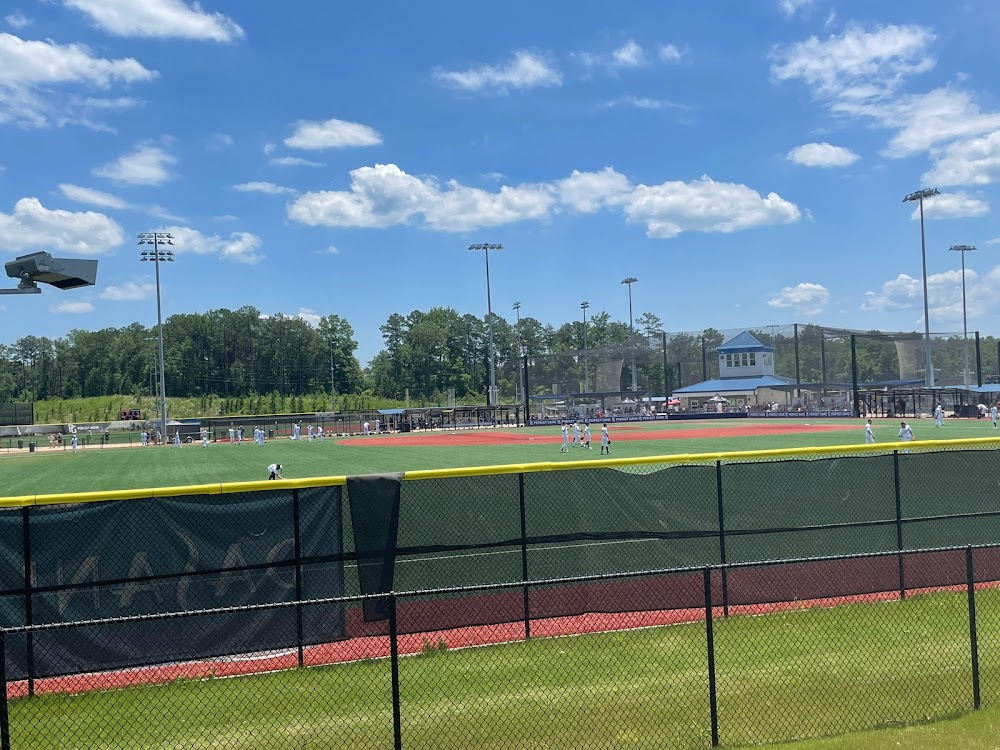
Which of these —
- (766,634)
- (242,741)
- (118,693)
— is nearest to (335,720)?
(242,741)

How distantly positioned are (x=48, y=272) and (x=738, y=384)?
89.1 m

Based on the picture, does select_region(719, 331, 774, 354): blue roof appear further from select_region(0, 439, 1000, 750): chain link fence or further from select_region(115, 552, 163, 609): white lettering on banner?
select_region(115, 552, 163, 609): white lettering on banner

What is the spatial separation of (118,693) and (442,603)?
3544 millimetres

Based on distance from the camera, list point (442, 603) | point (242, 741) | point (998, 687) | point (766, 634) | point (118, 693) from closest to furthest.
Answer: point (242, 741) < point (998, 687) < point (118, 693) < point (766, 634) < point (442, 603)

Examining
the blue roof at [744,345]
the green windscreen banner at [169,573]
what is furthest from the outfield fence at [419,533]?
the blue roof at [744,345]

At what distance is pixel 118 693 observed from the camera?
8.22m

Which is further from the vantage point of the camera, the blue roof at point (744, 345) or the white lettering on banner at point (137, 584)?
the blue roof at point (744, 345)

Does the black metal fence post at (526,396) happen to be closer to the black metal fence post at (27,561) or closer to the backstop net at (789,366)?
the backstop net at (789,366)

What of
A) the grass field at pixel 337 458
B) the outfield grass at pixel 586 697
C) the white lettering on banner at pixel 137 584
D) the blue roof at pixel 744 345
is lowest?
the grass field at pixel 337 458

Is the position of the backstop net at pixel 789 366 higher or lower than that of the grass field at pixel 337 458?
higher

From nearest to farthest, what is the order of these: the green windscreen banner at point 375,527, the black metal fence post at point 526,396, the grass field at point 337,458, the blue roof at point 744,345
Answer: the green windscreen banner at point 375,527 → the grass field at point 337,458 → the black metal fence post at point 526,396 → the blue roof at point 744,345

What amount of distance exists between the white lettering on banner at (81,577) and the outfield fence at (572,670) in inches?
11.4

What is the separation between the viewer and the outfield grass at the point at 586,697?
692 cm

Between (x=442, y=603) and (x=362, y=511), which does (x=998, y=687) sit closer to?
(x=442, y=603)
